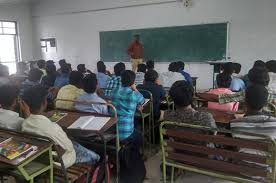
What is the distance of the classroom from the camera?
Result: 5.86ft

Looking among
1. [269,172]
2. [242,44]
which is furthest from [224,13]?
[269,172]

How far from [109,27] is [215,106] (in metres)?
6.26

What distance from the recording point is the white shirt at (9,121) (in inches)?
81.2

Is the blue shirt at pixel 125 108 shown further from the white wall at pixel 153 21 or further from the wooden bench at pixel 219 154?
the white wall at pixel 153 21

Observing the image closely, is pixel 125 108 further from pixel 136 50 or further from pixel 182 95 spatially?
pixel 136 50

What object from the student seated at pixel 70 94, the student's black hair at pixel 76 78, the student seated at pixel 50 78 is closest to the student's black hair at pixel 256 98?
the student seated at pixel 70 94

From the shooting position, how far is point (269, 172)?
65.0 inches

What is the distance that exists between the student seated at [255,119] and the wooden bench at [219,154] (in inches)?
2.7

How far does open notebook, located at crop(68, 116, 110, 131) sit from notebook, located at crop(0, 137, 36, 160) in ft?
2.02

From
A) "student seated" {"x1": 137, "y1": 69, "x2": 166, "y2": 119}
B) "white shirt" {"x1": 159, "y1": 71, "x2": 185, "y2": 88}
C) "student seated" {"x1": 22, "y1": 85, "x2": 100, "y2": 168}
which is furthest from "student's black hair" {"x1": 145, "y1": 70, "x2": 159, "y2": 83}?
"student seated" {"x1": 22, "y1": 85, "x2": 100, "y2": 168}

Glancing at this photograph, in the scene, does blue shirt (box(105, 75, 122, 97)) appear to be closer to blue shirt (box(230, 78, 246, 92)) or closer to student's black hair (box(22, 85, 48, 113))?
blue shirt (box(230, 78, 246, 92))

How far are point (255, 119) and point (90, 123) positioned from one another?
4.42ft

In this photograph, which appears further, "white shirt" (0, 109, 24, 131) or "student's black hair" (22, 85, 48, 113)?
"white shirt" (0, 109, 24, 131)

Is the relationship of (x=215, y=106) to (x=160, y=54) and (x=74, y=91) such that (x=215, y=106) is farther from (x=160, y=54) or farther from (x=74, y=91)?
(x=160, y=54)
